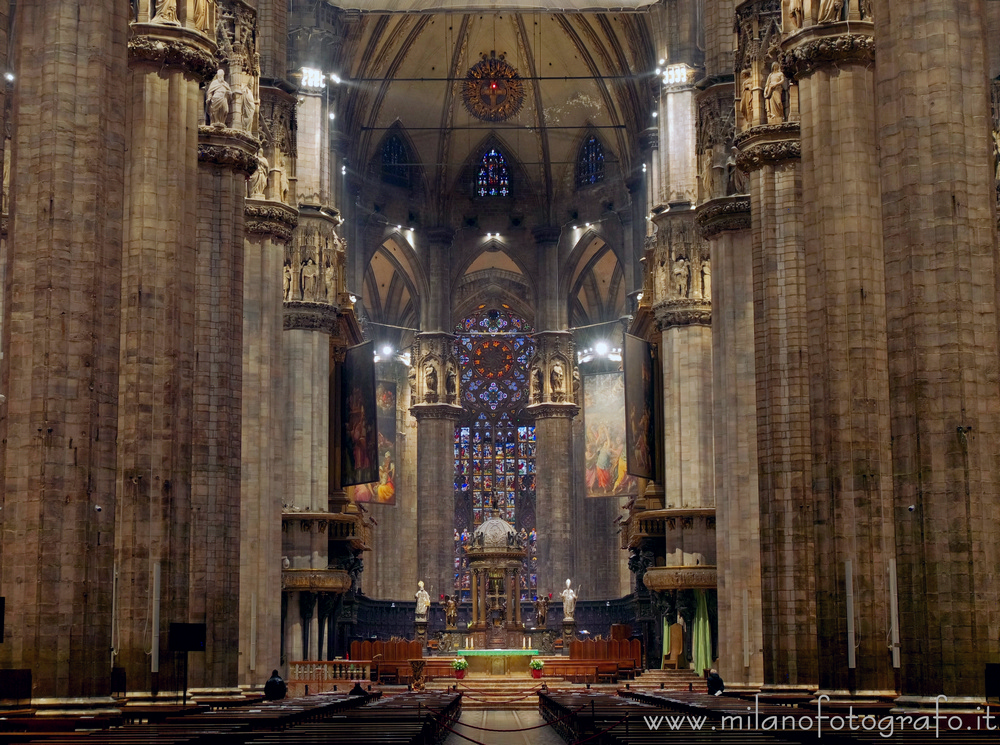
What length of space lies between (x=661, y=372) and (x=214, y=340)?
22.4 m

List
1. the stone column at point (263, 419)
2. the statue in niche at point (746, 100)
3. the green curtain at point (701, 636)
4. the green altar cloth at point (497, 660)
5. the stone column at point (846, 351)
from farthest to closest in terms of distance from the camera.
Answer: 1. the green altar cloth at point (497, 660)
2. the green curtain at point (701, 636)
3. the stone column at point (263, 419)
4. the statue in niche at point (746, 100)
5. the stone column at point (846, 351)

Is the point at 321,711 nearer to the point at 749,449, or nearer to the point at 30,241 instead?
the point at 30,241

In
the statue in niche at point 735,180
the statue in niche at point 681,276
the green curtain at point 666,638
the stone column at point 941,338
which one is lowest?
the green curtain at point 666,638

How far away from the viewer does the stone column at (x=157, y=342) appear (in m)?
23.2

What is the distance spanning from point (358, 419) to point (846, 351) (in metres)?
26.8

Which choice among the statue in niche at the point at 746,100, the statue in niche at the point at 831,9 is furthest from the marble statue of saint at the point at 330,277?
the statue in niche at the point at 831,9

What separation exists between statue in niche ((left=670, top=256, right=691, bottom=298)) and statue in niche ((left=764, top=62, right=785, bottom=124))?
16.0m

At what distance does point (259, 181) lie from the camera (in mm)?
37156

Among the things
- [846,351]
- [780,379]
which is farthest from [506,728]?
[846,351]

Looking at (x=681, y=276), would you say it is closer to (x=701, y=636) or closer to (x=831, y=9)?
(x=701, y=636)

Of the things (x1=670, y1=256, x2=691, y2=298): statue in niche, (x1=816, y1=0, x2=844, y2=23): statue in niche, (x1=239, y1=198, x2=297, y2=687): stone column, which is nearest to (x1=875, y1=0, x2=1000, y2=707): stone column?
(x1=816, y1=0, x2=844, y2=23): statue in niche

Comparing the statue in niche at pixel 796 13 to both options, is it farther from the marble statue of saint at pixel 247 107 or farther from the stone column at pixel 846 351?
the marble statue of saint at pixel 247 107

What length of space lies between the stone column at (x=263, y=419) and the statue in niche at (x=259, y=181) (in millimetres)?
255

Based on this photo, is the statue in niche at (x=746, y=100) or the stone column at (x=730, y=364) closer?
the statue in niche at (x=746, y=100)
